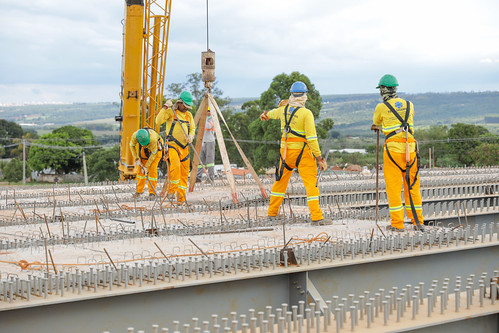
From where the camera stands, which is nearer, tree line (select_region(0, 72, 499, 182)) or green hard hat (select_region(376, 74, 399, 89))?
green hard hat (select_region(376, 74, 399, 89))

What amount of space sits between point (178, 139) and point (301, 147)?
4485mm

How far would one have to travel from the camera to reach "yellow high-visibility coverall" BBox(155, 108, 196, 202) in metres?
16.0

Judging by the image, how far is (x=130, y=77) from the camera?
2245cm

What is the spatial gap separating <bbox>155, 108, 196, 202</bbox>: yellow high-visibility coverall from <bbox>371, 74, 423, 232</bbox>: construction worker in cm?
569

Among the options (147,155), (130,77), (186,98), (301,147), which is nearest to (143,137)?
(147,155)

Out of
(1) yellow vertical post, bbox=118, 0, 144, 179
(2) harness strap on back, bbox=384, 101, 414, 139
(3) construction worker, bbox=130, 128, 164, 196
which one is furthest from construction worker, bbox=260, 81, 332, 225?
(1) yellow vertical post, bbox=118, 0, 144, 179

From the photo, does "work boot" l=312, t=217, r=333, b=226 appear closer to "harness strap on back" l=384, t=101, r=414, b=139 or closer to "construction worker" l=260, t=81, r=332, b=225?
"construction worker" l=260, t=81, r=332, b=225

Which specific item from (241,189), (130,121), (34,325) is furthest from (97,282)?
(130,121)

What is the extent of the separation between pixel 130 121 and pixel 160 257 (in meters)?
14.4

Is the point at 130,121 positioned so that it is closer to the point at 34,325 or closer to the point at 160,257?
the point at 160,257

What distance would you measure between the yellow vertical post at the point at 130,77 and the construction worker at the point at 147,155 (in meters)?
4.91

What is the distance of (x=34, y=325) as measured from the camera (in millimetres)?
7574

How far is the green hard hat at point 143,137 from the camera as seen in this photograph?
1692 centimetres

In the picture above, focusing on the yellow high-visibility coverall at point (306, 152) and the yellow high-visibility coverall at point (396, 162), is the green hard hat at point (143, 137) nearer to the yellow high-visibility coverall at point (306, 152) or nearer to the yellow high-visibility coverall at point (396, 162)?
the yellow high-visibility coverall at point (306, 152)
